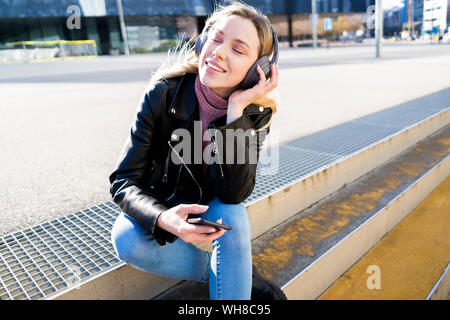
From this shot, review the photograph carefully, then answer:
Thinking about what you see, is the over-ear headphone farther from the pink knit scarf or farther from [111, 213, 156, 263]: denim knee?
[111, 213, 156, 263]: denim knee

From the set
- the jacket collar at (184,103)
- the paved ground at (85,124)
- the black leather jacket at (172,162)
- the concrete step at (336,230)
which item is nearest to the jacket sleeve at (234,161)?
the black leather jacket at (172,162)

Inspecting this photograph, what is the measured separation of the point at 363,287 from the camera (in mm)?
2004

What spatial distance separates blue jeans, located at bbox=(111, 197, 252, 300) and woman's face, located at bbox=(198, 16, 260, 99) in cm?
54

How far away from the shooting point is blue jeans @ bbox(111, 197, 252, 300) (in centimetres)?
134

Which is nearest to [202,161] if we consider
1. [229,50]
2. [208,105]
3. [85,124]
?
[208,105]

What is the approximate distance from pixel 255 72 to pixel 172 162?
0.53 m

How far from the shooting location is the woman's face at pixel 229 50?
141 centimetres

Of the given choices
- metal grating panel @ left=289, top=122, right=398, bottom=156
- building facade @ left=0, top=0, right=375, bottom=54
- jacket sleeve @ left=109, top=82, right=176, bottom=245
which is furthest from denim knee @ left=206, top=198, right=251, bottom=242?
building facade @ left=0, top=0, right=375, bottom=54

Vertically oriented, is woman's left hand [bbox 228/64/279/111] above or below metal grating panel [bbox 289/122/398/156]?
above

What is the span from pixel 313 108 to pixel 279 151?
183cm

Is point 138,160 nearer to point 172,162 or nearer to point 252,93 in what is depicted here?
point 172,162

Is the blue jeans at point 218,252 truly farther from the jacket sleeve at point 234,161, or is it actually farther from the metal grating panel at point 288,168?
the metal grating panel at point 288,168
